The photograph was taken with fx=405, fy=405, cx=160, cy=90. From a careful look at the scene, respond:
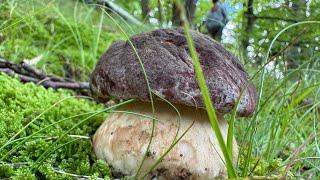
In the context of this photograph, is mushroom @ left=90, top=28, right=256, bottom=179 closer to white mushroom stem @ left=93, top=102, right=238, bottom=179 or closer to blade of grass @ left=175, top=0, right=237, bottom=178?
white mushroom stem @ left=93, top=102, right=238, bottom=179

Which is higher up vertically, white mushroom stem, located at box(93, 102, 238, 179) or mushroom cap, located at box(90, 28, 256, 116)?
mushroom cap, located at box(90, 28, 256, 116)

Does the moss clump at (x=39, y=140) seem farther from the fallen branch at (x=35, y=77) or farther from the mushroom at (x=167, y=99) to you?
the fallen branch at (x=35, y=77)

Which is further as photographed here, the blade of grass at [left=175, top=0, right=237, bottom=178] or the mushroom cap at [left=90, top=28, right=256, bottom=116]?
the mushroom cap at [left=90, top=28, right=256, bottom=116]

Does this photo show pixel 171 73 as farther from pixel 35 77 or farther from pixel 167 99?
pixel 35 77

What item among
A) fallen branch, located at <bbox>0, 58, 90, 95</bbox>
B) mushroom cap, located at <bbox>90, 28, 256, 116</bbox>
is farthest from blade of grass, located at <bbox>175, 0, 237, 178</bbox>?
fallen branch, located at <bbox>0, 58, 90, 95</bbox>

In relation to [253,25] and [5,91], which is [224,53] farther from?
[253,25]

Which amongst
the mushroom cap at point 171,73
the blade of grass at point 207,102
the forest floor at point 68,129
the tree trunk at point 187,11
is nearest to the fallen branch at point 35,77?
the forest floor at point 68,129

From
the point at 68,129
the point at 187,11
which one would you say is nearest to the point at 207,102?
the point at 68,129

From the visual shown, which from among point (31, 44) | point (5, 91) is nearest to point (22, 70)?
point (5, 91)
